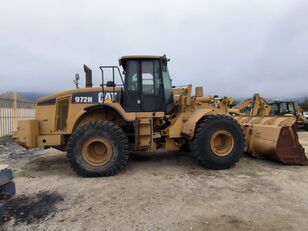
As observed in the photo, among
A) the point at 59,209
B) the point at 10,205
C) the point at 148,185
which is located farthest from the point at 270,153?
the point at 10,205

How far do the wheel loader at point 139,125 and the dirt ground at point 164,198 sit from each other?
459 mm

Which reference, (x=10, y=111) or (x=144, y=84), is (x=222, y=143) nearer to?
(x=144, y=84)

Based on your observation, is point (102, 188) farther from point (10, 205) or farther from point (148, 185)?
point (10, 205)

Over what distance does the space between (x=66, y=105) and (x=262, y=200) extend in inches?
189

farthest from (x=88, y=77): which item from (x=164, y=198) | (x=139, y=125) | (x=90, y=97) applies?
(x=164, y=198)

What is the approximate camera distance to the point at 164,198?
4688 millimetres

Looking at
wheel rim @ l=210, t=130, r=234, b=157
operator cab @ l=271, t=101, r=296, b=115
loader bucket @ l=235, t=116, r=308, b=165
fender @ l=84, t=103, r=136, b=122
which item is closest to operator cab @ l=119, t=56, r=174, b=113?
fender @ l=84, t=103, r=136, b=122

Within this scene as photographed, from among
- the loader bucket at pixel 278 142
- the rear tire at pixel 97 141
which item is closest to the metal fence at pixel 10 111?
the rear tire at pixel 97 141

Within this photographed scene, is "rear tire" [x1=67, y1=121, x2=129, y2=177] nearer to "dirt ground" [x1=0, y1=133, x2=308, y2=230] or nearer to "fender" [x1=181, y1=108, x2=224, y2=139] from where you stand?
"dirt ground" [x1=0, y1=133, x2=308, y2=230]

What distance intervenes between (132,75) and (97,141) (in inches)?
71.6

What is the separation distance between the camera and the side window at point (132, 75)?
22.7ft

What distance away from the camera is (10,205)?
14.4 feet

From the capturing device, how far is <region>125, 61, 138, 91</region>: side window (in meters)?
6.93

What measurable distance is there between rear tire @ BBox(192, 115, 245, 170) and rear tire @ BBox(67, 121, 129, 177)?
66.3 inches
